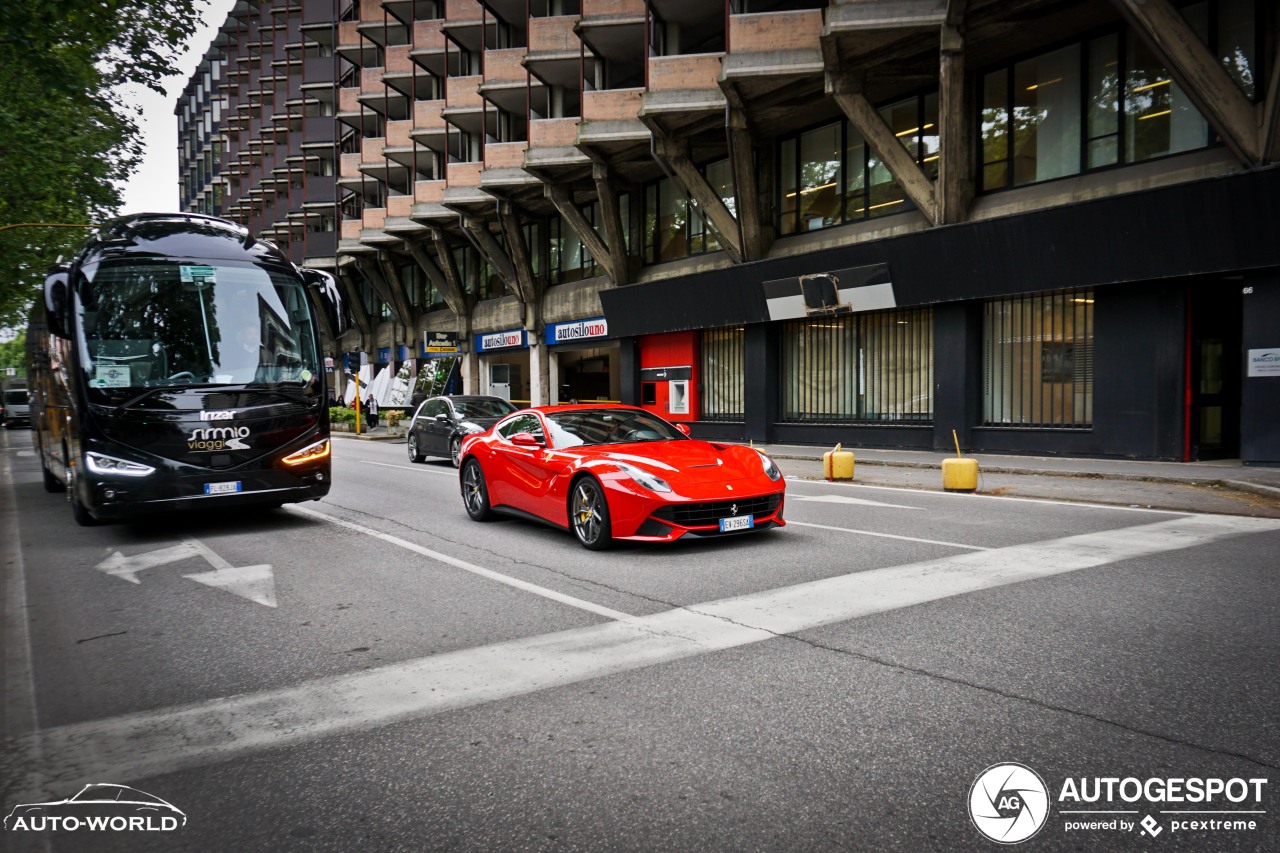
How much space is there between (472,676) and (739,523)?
3.87 metres

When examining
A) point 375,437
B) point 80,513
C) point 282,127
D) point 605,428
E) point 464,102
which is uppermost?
point 282,127

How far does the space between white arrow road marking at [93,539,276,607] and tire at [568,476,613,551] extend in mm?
2718

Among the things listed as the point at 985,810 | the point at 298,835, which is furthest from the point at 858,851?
the point at 298,835

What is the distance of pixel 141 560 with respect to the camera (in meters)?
8.02

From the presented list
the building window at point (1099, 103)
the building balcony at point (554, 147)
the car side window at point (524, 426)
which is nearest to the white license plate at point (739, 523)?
the car side window at point (524, 426)

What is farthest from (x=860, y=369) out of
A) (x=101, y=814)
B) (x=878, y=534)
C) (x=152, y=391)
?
(x=101, y=814)

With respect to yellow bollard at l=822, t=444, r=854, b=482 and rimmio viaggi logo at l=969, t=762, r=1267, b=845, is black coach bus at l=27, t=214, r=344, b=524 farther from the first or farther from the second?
yellow bollard at l=822, t=444, r=854, b=482

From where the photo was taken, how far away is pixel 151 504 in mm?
8852

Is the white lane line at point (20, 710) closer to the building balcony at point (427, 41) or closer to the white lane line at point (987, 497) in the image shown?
the white lane line at point (987, 497)

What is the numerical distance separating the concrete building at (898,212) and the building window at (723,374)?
130 millimetres

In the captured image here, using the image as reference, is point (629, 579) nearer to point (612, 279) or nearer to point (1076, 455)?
point (1076, 455)

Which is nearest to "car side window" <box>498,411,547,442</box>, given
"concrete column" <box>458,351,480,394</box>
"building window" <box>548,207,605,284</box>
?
"building window" <box>548,207,605,284</box>

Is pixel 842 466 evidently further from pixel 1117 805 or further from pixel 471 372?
pixel 471 372

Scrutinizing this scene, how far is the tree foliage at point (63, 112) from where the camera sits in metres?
9.84
